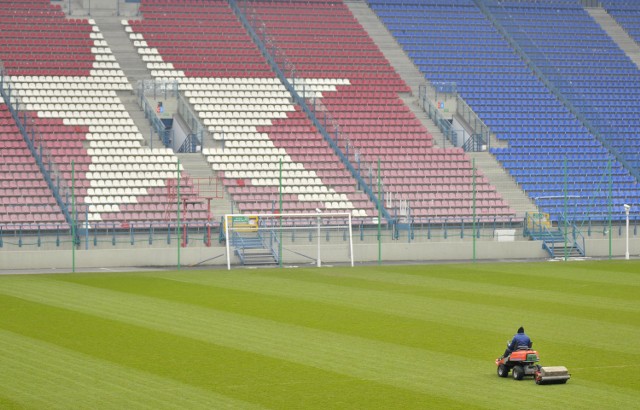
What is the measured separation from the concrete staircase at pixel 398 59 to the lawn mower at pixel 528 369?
32.4 metres

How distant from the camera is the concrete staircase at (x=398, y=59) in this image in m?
50.6

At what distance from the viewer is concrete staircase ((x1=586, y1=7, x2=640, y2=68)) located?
5825 centimetres

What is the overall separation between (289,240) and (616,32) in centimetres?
2668

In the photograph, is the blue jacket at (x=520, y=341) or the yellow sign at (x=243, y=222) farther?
the yellow sign at (x=243, y=222)

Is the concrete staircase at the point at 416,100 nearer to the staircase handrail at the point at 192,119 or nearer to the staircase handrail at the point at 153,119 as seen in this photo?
the staircase handrail at the point at 192,119

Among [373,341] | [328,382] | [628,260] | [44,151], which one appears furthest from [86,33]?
[328,382]

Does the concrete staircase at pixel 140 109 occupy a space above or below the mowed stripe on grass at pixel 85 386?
above

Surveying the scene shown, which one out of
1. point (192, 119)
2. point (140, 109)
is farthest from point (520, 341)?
point (140, 109)

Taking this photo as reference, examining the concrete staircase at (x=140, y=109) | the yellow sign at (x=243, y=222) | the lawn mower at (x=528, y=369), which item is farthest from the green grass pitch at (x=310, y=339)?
the concrete staircase at (x=140, y=109)

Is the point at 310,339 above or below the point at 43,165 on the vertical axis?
below

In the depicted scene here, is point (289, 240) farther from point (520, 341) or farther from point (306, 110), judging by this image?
point (520, 341)

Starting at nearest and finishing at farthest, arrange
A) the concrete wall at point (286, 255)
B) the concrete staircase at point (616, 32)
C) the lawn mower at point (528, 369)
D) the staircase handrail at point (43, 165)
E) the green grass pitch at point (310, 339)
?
the green grass pitch at point (310, 339) → the lawn mower at point (528, 369) → the concrete wall at point (286, 255) → the staircase handrail at point (43, 165) → the concrete staircase at point (616, 32)

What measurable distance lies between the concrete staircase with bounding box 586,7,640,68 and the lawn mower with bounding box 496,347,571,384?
141 ft

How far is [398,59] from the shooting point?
54562 millimetres
